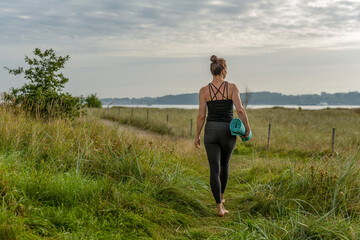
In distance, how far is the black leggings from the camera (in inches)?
201

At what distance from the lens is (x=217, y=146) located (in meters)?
5.21

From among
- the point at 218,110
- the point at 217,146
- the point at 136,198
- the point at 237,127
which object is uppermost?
the point at 218,110

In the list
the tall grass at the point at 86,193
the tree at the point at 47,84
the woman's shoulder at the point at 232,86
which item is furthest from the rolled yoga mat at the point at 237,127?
the tree at the point at 47,84

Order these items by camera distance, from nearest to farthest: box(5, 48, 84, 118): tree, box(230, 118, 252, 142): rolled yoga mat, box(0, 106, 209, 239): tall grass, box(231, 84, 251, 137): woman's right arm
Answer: box(0, 106, 209, 239): tall grass → box(230, 118, 252, 142): rolled yoga mat → box(231, 84, 251, 137): woman's right arm → box(5, 48, 84, 118): tree

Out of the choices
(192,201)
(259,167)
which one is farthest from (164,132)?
(192,201)

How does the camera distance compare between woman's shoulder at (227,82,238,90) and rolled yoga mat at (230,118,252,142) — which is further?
woman's shoulder at (227,82,238,90)

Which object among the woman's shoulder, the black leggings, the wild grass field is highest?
the woman's shoulder

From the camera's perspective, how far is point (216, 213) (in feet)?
18.2

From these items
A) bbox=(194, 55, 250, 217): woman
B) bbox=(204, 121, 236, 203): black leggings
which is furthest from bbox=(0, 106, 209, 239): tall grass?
bbox=(194, 55, 250, 217): woman

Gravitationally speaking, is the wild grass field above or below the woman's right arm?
below

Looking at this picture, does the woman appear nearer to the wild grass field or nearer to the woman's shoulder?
the woman's shoulder

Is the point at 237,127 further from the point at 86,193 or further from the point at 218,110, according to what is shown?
the point at 86,193

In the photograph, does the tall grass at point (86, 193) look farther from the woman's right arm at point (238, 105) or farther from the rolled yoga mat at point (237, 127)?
the woman's right arm at point (238, 105)

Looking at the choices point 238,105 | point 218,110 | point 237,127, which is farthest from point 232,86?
point 237,127
